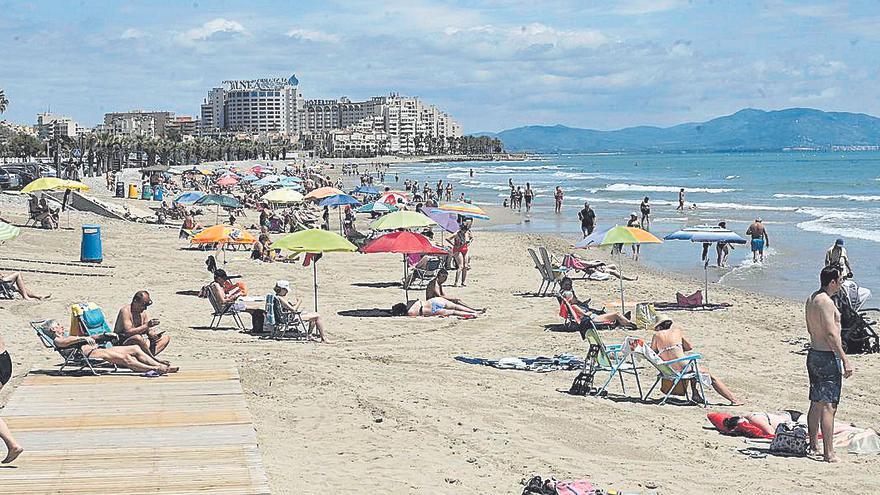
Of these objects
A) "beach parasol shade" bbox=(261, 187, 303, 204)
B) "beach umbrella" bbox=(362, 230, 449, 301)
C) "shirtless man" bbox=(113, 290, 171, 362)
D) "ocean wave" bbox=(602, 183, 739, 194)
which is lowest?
"ocean wave" bbox=(602, 183, 739, 194)

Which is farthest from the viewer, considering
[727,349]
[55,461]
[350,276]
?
[350,276]

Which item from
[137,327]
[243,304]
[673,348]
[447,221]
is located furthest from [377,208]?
[673,348]

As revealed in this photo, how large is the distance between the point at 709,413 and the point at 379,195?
2758cm

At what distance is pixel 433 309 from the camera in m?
13.6

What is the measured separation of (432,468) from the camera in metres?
6.76

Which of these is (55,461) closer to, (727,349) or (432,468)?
(432,468)

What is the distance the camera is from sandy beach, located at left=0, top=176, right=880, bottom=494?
22.2 ft

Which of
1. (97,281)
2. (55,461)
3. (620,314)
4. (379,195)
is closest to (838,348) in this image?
(55,461)

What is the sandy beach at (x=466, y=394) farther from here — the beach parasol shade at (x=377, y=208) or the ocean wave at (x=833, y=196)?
the ocean wave at (x=833, y=196)

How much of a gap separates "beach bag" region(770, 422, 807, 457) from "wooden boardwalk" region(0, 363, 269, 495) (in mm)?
3781

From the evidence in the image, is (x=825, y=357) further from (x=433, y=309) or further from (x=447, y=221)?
(x=447, y=221)

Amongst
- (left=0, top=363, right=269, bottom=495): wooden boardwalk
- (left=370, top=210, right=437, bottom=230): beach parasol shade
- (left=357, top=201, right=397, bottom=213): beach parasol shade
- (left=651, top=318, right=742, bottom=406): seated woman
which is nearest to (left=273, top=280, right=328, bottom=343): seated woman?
(left=0, top=363, right=269, bottom=495): wooden boardwalk

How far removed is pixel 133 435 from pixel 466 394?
3.26 meters

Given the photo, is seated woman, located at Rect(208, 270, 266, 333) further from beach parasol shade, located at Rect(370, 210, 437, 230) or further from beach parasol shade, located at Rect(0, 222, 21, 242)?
beach parasol shade, located at Rect(370, 210, 437, 230)
